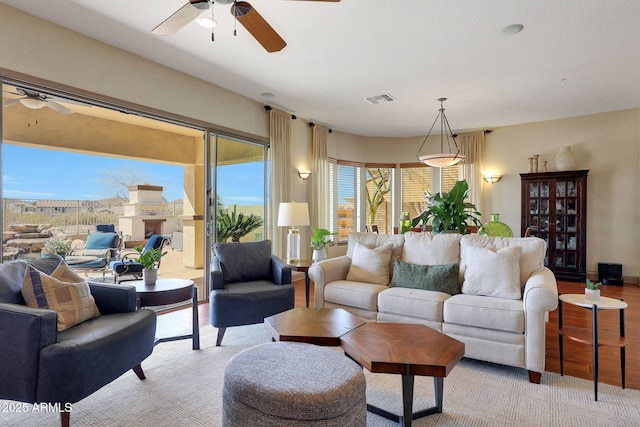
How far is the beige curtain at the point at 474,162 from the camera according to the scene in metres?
7.12

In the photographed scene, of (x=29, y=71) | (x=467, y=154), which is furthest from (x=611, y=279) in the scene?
(x=29, y=71)

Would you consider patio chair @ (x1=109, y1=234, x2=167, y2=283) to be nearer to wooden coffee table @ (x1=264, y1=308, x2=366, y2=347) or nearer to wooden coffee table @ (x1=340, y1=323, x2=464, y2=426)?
wooden coffee table @ (x1=264, y1=308, x2=366, y2=347)

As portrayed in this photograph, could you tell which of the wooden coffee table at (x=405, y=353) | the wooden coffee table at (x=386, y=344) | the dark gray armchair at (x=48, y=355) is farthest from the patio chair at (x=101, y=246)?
the wooden coffee table at (x=405, y=353)

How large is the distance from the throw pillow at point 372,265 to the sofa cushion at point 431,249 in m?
0.20

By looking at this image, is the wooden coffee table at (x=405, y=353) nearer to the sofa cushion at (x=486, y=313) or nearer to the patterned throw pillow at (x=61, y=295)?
the sofa cushion at (x=486, y=313)

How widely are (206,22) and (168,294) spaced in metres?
2.34

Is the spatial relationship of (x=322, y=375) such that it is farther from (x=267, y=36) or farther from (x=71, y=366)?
(x=267, y=36)

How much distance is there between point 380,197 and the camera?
819cm

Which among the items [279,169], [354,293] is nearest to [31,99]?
[279,169]

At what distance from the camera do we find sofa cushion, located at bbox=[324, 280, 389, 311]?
129 inches

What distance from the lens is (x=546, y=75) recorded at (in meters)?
4.34

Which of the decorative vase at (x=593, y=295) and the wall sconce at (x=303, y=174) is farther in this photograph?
the wall sconce at (x=303, y=174)

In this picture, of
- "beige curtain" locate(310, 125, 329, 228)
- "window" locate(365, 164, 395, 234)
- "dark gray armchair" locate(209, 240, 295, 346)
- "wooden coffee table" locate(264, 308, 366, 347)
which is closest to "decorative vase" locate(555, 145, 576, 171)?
"window" locate(365, 164, 395, 234)

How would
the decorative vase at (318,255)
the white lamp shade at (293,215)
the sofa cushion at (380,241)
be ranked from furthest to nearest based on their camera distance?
1. the white lamp shade at (293,215)
2. the decorative vase at (318,255)
3. the sofa cushion at (380,241)
